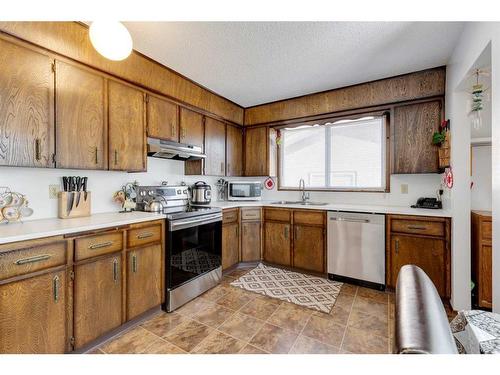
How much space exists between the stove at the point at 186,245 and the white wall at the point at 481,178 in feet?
9.64

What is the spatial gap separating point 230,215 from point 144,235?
1.27m

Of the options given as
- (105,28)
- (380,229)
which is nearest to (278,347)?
(380,229)

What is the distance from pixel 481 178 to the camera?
2.54 m

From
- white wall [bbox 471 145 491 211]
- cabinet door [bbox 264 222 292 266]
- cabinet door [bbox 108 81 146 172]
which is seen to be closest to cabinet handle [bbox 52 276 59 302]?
cabinet door [bbox 108 81 146 172]

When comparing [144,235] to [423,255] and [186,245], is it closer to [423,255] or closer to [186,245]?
[186,245]

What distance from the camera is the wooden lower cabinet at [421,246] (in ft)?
7.07

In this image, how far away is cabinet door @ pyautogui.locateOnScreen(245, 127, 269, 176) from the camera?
3.61m

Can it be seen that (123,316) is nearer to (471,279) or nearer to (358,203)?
(358,203)

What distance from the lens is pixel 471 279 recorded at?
2.15 m

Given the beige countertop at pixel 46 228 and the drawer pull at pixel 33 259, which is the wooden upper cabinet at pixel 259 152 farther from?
the drawer pull at pixel 33 259

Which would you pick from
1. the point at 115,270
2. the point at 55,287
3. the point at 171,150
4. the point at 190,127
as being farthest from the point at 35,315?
the point at 190,127

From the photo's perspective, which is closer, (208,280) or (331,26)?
(331,26)

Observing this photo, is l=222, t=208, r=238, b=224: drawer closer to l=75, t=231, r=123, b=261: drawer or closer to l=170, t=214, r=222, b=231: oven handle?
l=170, t=214, r=222, b=231: oven handle

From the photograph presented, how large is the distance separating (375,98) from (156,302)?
333 centimetres
